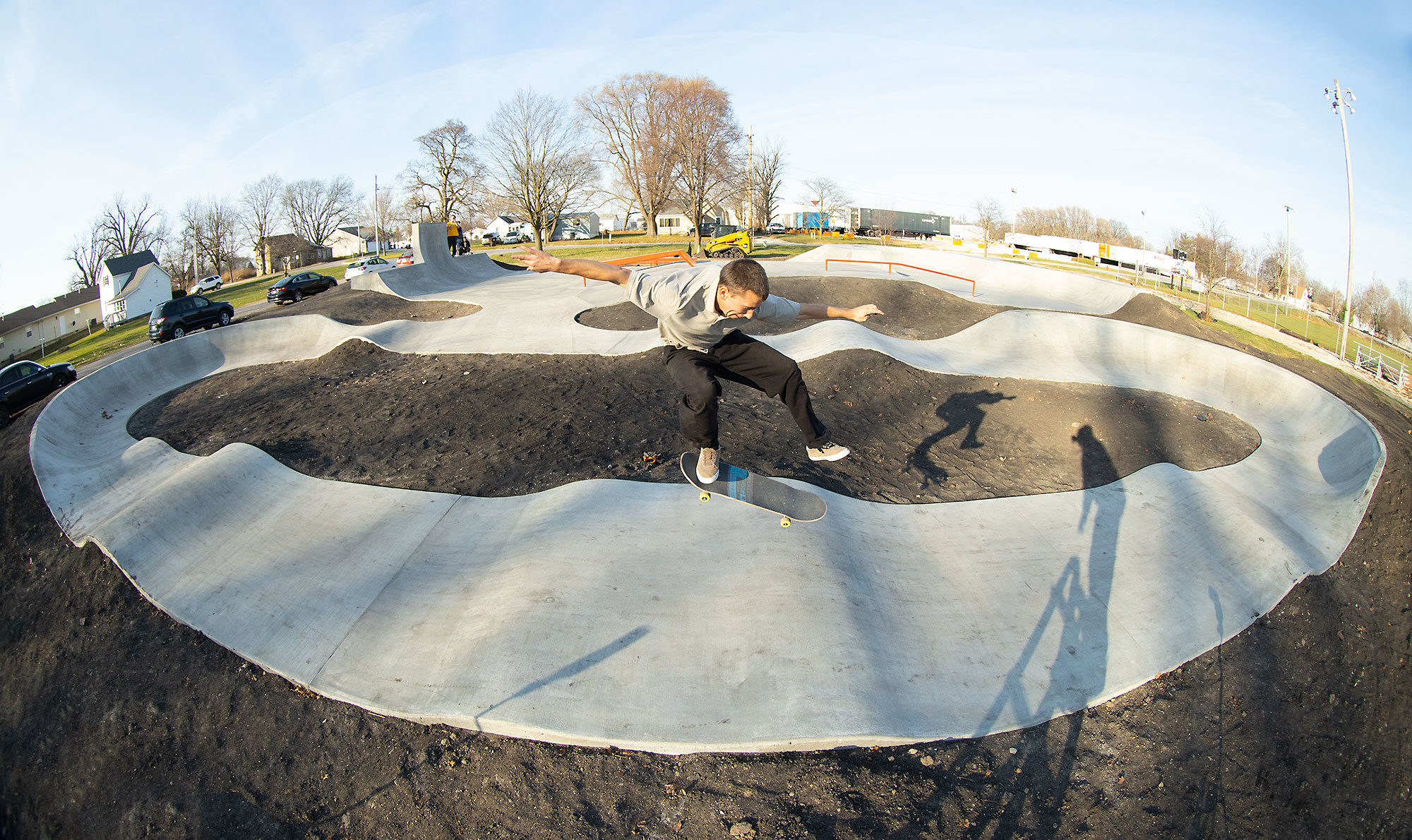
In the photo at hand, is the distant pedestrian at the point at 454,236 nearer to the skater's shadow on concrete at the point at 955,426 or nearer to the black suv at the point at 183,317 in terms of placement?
the black suv at the point at 183,317

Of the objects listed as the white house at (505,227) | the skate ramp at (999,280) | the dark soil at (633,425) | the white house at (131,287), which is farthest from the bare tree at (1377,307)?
the white house at (131,287)

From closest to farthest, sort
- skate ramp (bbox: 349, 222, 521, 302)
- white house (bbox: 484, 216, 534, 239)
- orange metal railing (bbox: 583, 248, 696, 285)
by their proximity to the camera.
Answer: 1. orange metal railing (bbox: 583, 248, 696, 285)
2. skate ramp (bbox: 349, 222, 521, 302)
3. white house (bbox: 484, 216, 534, 239)

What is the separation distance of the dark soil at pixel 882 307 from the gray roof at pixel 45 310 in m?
57.0

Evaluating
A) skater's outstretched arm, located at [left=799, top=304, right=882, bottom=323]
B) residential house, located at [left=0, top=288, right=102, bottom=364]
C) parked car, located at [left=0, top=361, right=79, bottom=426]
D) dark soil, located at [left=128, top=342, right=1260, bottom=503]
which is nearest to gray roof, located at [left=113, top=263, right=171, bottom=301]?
residential house, located at [left=0, top=288, right=102, bottom=364]

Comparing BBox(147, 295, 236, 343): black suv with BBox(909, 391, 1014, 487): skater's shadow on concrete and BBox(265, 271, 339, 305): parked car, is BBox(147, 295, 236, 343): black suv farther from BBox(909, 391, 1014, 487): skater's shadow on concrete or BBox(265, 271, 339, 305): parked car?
BBox(909, 391, 1014, 487): skater's shadow on concrete

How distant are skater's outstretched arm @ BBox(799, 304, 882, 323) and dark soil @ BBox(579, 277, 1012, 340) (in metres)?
10.7

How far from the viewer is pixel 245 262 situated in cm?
8600

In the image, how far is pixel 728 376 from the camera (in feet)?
18.8

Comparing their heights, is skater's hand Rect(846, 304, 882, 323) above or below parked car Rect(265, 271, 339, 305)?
below

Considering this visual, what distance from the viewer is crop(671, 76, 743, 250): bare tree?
42688mm

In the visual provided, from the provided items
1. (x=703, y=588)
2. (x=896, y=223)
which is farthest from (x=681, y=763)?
(x=896, y=223)

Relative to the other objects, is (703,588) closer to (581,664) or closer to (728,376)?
(581,664)

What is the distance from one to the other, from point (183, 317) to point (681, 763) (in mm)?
29193

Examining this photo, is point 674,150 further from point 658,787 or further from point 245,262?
point 245,262
